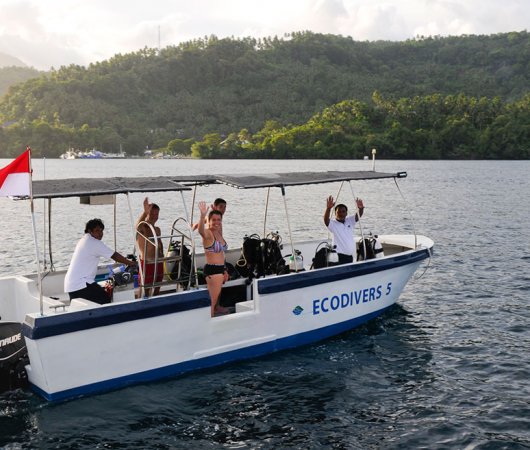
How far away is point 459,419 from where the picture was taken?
8.75 meters

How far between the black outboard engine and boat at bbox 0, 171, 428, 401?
1cm

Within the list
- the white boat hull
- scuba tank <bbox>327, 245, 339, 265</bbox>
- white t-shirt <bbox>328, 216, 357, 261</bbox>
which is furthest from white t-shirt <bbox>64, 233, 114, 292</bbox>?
white t-shirt <bbox>328, 216, 357, 261</bbox>

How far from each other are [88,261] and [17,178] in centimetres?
194

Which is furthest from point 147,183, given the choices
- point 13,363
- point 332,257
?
point 332,257

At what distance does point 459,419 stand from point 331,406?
1832 millimetres

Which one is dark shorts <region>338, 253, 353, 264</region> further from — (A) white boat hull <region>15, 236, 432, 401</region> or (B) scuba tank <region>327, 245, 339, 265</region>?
(A) white boat hull <region>15, 236, 432, 401</region>

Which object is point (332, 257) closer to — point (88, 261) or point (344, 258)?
point (344, 258)

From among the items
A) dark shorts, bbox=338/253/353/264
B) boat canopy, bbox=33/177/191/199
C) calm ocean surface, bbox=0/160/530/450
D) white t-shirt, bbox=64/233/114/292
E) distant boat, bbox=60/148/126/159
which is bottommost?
calm ocean surface, bbox=0/160/530/450

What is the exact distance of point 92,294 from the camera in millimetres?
9383

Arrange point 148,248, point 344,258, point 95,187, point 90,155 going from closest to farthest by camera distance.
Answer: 1. point 95,187
2. point 148,248
3. point 344,258
4. point 90,155

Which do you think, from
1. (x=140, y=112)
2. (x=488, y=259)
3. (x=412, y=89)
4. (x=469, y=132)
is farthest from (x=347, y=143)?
(x=488, y=259)

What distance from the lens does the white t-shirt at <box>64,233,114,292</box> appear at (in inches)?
364

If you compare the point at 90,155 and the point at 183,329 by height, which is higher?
the point at 90,155

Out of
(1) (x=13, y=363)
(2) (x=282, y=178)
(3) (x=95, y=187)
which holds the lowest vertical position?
(1) (x=13, y=363)
